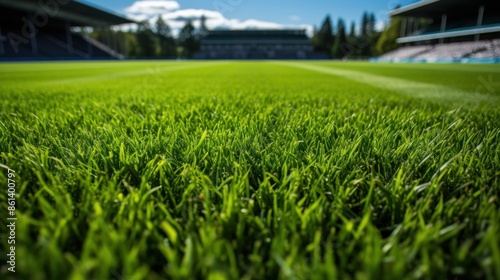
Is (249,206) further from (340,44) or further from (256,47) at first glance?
(340,44)

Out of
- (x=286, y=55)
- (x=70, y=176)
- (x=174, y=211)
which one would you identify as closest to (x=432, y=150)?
(x=174, y=211)

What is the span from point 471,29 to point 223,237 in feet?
136

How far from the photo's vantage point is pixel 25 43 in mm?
34594

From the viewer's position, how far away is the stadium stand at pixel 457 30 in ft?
98.9

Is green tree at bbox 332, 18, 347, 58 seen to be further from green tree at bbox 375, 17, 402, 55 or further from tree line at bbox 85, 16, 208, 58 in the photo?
tree line at bbox 85, 16, 208, 58

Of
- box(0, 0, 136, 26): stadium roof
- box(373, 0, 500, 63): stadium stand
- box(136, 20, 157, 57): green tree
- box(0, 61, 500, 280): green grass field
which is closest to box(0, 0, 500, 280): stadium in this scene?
box(0, 61, 500, 280): green grass field

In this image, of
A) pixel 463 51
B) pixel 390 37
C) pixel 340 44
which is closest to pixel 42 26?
pixel 463 51

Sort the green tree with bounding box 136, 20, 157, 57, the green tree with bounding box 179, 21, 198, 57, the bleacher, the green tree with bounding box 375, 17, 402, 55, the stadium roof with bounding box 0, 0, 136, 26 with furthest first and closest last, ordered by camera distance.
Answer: the green tree with bounding box 179, 21, 198, 57 < the green tree with bounding box 136, 20, 157, 57 < the green tree with bounding box 375, 17, 402, 55 < the stadium roof with bounding box 0, 0, 136, 26 < the bleacher

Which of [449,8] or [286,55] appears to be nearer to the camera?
[449,8]

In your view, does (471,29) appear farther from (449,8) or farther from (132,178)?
(132,178)

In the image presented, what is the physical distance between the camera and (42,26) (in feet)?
127

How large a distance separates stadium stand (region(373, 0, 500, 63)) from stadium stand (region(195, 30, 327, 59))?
22090 millimetres

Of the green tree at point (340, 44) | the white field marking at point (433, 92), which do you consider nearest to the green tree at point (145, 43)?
the green tree at point (340, 44)

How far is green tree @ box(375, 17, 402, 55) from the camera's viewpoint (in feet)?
190
